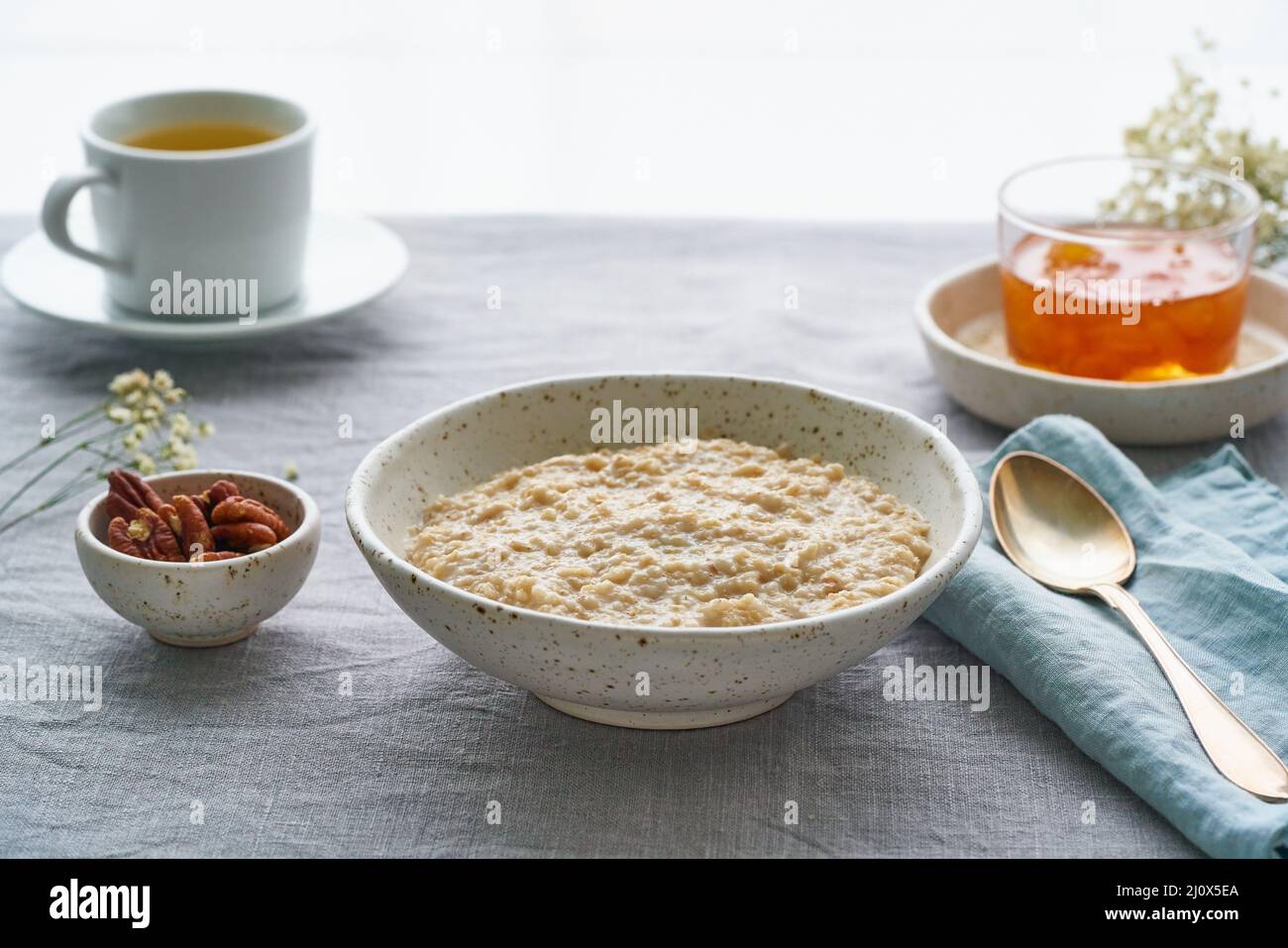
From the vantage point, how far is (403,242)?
2398 mm

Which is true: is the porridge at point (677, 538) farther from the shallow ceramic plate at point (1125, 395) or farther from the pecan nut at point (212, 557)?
the shallow ceramic plate at point (1125, 395)

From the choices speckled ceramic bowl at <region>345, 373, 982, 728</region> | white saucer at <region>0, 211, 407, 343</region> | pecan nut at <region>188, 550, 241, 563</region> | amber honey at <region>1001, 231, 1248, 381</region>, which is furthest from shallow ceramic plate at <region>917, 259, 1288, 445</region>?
pecan nut at <region>188, 550, 241, 563</region>

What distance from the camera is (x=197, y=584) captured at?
1.34m

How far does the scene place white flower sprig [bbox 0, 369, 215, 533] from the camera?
1621 millimetres

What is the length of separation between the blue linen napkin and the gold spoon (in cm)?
1

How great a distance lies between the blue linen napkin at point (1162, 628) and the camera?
3.83 feet

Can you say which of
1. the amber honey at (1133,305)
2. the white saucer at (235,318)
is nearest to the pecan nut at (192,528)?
the white saucer at (235,318)

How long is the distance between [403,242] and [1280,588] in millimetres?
1480

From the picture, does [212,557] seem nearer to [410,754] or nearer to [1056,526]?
[410,754]

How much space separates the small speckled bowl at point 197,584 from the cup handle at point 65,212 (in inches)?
26.1

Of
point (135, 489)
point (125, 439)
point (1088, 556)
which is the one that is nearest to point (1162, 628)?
point (1088, 556)
